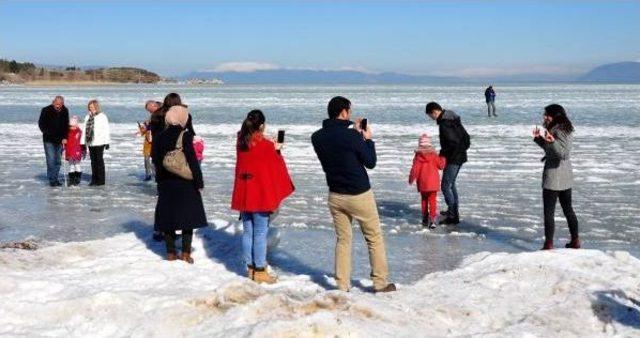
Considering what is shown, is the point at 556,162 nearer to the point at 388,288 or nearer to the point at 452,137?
the point at 452,137

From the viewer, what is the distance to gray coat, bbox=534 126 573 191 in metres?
8.07

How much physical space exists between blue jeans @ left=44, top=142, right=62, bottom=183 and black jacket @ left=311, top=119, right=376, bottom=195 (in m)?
9.01

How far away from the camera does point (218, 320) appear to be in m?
5.50

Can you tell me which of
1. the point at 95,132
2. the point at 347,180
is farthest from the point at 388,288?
the point at 95,132

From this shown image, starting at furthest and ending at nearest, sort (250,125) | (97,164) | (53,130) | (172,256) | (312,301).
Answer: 1. (97,164)
2. (53,130)
3. (172,256)
4. (250,125)
5. (312,301)

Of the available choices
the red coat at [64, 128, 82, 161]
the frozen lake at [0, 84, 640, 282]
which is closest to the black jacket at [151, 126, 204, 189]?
the frozen lake at [0, 84, 640, 282]

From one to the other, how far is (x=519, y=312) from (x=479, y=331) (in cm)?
59

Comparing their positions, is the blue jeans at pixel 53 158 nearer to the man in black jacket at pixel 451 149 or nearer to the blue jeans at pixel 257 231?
the man in black jacket at pixel 451 149

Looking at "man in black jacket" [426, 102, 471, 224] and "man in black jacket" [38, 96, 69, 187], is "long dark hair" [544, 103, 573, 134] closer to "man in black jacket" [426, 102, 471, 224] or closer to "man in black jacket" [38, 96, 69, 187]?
"man in black jacket" [426, 102, 471, 224]

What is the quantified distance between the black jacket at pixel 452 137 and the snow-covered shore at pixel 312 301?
2836 mm

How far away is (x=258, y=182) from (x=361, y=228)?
1106 millimetres

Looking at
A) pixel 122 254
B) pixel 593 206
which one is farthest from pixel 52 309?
pixel 593 206

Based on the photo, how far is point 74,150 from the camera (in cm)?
1413

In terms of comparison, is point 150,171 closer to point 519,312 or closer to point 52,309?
point 52,309
